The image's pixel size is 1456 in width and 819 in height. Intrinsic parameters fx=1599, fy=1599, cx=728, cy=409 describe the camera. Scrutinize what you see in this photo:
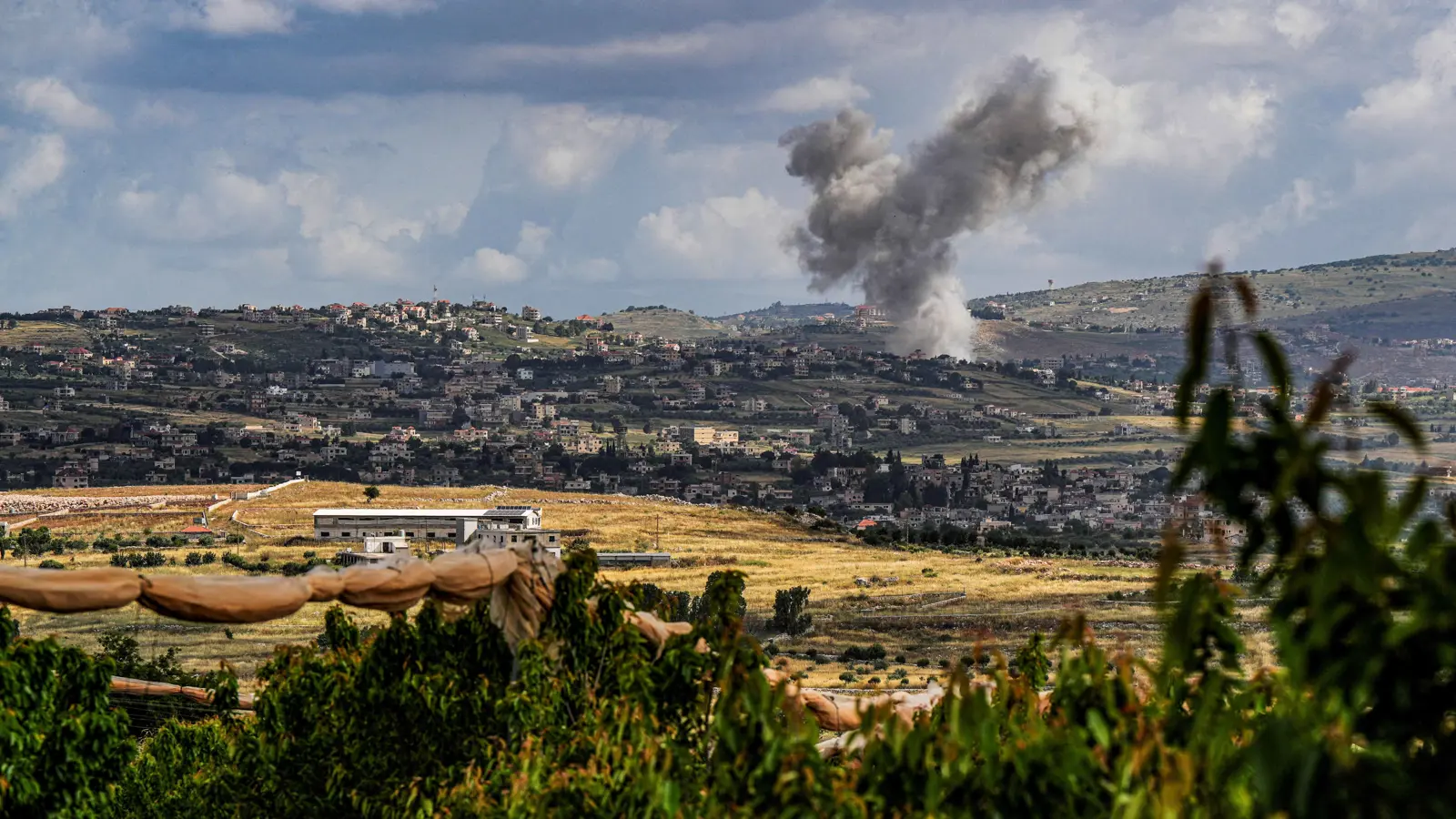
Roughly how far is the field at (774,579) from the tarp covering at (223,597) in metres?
21.3

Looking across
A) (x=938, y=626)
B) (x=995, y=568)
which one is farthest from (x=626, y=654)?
(x=995, y=568)

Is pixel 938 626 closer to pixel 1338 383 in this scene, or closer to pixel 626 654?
pixel 626 654

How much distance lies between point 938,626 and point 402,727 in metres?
45.2

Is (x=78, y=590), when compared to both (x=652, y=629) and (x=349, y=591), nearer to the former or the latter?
(x=349, y=591)

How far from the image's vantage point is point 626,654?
21.5 ft

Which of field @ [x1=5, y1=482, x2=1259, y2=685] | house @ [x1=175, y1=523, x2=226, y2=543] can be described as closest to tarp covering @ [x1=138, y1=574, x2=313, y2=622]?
field @ [x1=5, y1=482, x2=1259, y2=685]

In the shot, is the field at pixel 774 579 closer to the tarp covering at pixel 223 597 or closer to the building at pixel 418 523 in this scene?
the building at pixel 418 523

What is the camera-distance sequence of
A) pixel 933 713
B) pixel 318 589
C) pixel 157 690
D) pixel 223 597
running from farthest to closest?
pixel 157 690 → pixel 933 713 → pixel 318 589 → pixel 223 597

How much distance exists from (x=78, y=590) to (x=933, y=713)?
326 cm

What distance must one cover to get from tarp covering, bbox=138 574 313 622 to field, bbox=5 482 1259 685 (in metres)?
21.3

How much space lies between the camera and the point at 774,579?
65875 mm

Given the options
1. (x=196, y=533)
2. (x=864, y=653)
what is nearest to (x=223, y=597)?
(x=864, y=653)

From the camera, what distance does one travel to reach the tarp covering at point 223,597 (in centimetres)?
573

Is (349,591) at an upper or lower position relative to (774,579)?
upper
